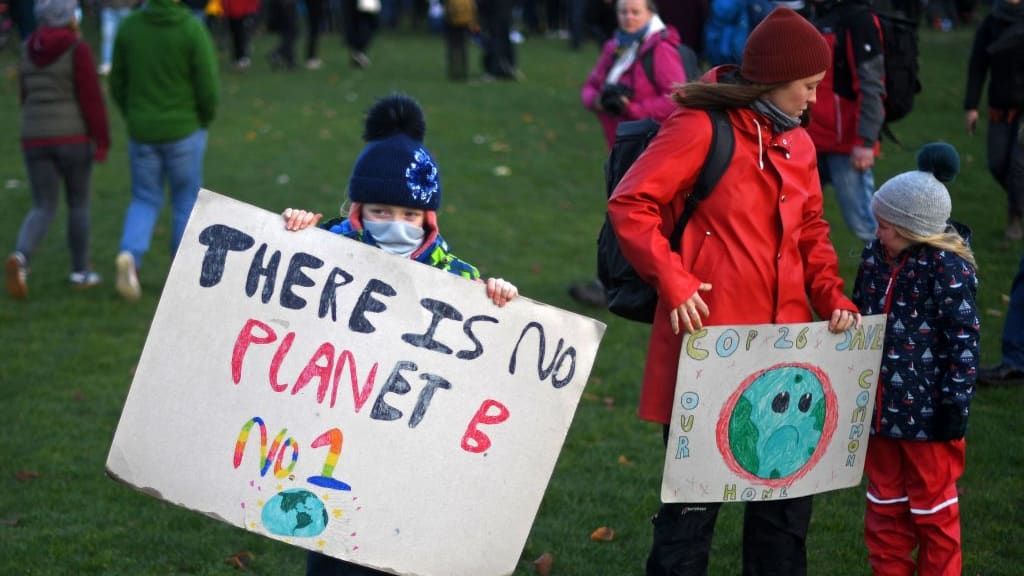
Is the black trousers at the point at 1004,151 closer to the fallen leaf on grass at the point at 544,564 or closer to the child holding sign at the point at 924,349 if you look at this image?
the child holding sign at the point at 924,349

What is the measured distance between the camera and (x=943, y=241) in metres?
4.15

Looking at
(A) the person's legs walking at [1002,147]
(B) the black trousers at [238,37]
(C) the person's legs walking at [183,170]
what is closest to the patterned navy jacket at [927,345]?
(A) the person's legs walking at [1002,147]

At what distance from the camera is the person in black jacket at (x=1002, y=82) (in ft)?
28.3

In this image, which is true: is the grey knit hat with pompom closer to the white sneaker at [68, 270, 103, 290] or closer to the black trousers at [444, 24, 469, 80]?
the white sneaker at [68, 270, 103, 290]

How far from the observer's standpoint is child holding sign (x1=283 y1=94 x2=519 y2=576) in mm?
3855

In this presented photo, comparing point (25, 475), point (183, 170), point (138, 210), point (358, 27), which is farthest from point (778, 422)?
point (358, 27)

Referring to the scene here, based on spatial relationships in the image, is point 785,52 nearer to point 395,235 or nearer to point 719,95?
point 719,95

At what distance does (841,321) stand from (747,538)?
81 centimetres

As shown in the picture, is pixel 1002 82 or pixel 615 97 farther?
pixel 1002 82

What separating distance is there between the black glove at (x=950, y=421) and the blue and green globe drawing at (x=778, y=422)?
37cm

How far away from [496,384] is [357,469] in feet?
1.51

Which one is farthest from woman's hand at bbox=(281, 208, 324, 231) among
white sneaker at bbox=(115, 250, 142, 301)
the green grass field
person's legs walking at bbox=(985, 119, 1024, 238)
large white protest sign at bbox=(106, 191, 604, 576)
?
person's legs walking at bbox=(985, 119, 1024, 238)

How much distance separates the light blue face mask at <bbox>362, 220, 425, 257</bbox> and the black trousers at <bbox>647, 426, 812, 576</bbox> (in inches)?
40.3

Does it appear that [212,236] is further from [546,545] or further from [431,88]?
[431,88]
